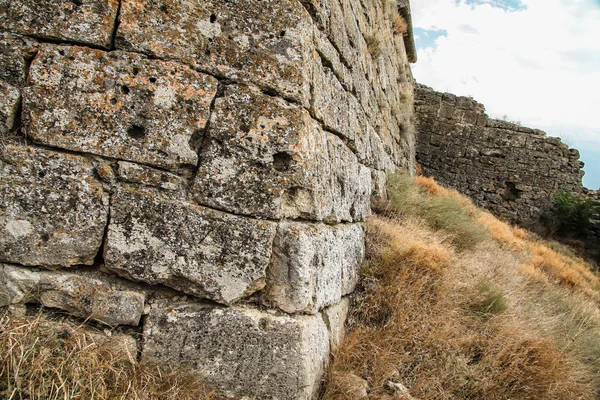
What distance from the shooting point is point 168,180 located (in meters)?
1.95

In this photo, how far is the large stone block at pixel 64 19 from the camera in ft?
6.21

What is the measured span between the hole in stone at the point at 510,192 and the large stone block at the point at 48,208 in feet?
33.9

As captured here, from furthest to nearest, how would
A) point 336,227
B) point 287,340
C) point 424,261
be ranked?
1. point 424,261
2. point 336,227
3. point 287,340

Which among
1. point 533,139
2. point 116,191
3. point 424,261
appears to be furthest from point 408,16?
point 116,191

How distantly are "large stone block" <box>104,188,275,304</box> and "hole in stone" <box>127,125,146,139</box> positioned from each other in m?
0.26

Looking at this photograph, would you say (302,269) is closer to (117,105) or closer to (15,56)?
(117,105)

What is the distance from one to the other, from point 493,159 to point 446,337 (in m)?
8.70

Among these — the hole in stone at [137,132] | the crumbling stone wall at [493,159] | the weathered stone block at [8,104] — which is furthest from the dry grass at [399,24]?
the weathered stone block at [8,104]

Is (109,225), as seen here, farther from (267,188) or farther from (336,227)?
(336,227)

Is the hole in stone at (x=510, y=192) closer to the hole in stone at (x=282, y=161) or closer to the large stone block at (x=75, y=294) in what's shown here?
the hole in stone at (x=282, y=161)

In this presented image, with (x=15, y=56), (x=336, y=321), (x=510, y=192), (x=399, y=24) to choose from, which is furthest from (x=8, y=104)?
(x=510, y=192)

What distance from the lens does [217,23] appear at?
2062 mm

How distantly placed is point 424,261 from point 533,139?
29.0 ft

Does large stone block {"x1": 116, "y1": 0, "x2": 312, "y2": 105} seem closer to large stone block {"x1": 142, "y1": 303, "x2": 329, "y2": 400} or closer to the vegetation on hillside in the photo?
large stone block {"x1": 142, "y1": 303, "x2": 329, "y2": 400}
